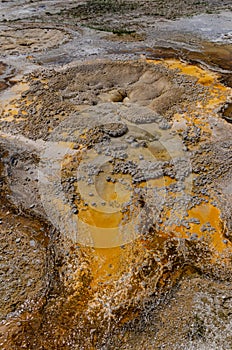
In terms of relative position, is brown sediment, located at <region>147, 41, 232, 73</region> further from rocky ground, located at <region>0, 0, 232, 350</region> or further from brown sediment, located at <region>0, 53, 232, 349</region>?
brown sediment, located at <region>0, 53, 232, 349</region>

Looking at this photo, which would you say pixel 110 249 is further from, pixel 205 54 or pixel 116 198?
pixel 205 54

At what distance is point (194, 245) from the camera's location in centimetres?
754

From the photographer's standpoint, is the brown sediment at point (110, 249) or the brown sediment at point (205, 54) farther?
the brown sediment at point (205, 54)

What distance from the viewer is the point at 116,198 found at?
8.76 m

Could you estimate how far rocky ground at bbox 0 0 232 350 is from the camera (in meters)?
6.08

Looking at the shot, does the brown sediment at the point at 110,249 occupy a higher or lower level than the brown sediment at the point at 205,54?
lower

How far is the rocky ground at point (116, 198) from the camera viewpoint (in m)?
6.08

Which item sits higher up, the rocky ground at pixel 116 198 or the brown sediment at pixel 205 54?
the brown sediment at pixel 205 54

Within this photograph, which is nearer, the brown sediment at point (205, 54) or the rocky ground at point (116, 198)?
the rocky ground at point (116, 198)

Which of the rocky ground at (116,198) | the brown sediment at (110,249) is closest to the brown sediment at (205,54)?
the rocky ground at (116,198)

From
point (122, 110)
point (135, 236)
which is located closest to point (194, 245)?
point (135, 236)

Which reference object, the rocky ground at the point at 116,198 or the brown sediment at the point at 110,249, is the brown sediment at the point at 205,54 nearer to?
the rocky ground at the point at 116,198

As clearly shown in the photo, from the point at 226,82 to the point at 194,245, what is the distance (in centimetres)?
969

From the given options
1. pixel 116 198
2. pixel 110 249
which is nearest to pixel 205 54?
pixel 116 198
